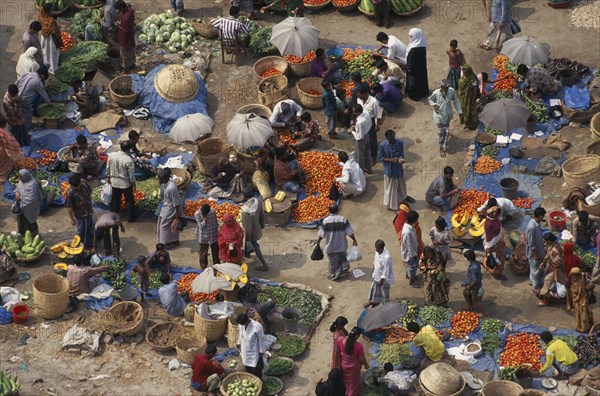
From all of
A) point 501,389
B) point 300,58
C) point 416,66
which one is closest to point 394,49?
point 416,66

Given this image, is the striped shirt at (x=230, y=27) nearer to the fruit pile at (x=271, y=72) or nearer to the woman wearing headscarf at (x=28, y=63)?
the fruit pile at (x=271, y=72)

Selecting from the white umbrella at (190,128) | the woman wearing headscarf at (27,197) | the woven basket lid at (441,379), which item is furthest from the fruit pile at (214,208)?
the woven basket lid at (441,379)

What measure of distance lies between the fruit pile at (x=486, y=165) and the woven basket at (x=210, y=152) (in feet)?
15.6

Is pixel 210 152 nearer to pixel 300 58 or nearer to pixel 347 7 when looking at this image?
pixel 300 58

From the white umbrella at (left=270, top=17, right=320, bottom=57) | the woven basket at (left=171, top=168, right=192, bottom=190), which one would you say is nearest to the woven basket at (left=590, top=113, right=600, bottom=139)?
the white umbrella at (left=270, top=17, right=320, bottom=57)

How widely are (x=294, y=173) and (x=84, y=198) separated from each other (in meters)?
3.94

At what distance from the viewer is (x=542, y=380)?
2058cm

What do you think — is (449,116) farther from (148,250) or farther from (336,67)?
(148,250)

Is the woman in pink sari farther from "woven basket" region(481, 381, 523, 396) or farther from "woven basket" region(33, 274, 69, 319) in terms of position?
"woven basket" region(33, 274, 69, 319)

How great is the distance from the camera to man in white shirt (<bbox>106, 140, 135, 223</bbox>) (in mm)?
23594

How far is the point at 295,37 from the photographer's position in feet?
86.9

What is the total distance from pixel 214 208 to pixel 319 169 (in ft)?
7.25

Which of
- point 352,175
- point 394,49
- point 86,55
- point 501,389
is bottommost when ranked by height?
point 501,389

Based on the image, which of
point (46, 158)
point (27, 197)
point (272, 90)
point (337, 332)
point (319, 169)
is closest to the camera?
point (337, 332)
